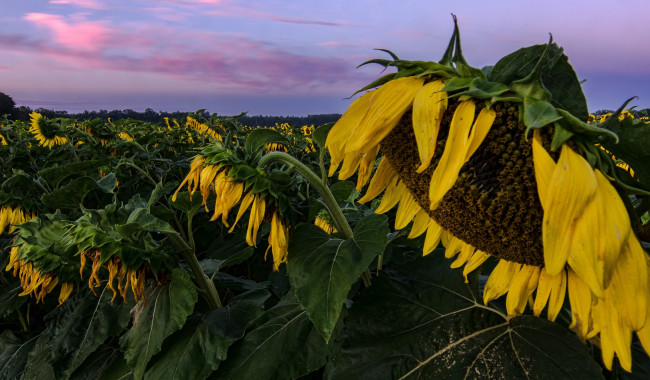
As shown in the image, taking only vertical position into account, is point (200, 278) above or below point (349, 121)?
below

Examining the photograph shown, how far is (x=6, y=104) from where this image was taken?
63.2 feet

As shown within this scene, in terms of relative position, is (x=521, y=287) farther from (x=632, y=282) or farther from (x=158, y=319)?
(x=158, y=319)

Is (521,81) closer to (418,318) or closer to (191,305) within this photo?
(418,318)

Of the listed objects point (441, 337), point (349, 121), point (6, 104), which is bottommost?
point (441, 337)

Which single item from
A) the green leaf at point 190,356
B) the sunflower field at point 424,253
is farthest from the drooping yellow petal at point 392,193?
the green leaf at point 190,356

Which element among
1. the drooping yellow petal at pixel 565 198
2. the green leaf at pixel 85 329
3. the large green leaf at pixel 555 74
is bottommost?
the green leaf at pixel 85 329

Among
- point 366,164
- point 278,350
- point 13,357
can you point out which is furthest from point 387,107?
point 13,357

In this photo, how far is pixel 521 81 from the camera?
643mm

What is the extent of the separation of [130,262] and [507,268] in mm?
1084

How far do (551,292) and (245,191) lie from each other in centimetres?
80

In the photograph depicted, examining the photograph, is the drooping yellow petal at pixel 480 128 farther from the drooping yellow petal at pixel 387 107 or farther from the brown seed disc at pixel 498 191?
the drooping yellow petal at pixel 387 107

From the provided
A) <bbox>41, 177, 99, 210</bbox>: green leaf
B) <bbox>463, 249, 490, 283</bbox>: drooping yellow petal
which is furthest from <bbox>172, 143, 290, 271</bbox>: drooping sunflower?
<bbox>41, 177, 99, 210</bbox>: green leaf

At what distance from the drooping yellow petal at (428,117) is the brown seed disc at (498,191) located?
3 centimetres

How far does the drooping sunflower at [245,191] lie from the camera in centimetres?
120
